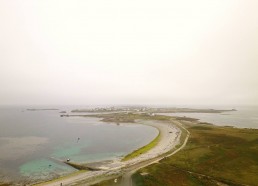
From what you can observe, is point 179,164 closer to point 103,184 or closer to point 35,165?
point 103,184

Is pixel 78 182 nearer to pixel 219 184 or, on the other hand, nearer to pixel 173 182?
pixel 173 182

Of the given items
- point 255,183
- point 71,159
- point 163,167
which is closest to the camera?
point 255,183

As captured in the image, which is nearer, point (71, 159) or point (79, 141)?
point (71, 159)

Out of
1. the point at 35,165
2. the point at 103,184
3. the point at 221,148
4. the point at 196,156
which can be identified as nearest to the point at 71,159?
the point at 35,165

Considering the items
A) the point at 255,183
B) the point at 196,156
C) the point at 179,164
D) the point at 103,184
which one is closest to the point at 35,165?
the point at 103,184

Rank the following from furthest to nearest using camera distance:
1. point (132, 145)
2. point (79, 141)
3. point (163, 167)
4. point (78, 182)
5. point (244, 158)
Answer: point (79, 141)
point (132, 145)
point (244, 158)
point (163, 167)
point (78, 182)

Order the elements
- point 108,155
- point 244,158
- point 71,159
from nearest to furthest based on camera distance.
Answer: point 244,158 < point 71,159 < point 108,155
